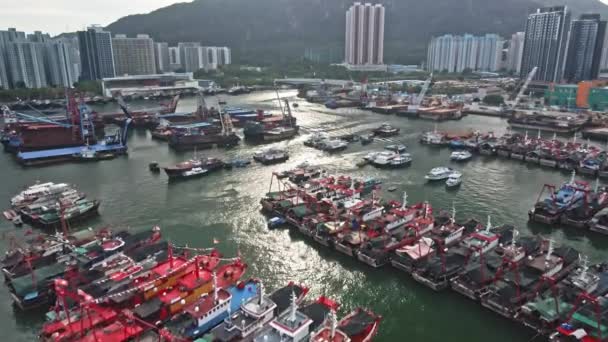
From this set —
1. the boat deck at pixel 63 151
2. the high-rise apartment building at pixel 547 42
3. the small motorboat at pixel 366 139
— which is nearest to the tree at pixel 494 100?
the high-rise apartment building at pixel 547 42

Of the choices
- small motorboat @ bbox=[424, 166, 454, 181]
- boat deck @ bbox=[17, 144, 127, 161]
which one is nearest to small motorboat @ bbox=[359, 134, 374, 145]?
small motorboat @ bbox=[424, 166, 454, 181]

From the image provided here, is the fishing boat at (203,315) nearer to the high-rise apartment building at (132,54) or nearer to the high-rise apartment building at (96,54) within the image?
the high-rise apartment building at (96,54)

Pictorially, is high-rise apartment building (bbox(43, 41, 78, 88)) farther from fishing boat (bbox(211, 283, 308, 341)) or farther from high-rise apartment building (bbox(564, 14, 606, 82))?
high-rise apartment building (bbox(564, 14, 606, 82))

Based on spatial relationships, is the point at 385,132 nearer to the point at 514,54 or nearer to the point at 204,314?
the point at 204,314

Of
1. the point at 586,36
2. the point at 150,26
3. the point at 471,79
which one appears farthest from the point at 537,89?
the point at 150,26

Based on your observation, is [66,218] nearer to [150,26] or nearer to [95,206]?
[95,206]
